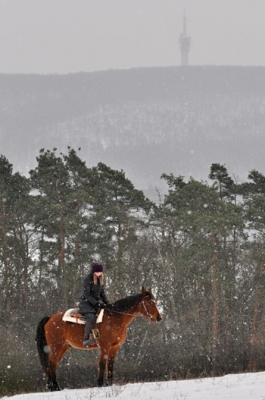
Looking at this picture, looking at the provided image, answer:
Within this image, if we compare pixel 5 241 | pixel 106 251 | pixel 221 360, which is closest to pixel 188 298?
pixel 106 251

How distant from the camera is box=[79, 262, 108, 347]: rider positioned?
1157 centimetres

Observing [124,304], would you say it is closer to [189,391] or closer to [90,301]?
[90,301]

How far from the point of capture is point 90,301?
37.9 ft

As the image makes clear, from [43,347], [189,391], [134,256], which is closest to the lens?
[189,391]

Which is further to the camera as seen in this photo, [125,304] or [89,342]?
[125,304]

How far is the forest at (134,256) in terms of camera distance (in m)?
30.3

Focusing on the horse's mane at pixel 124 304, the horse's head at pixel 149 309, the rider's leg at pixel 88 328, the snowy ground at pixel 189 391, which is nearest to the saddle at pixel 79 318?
the rider's leg at pixel 88 328

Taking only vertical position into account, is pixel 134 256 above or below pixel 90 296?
above

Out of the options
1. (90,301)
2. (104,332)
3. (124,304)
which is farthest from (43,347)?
(124,304)


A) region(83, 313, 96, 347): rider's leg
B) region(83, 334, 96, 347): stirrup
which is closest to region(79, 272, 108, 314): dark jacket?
region(83, 313, 96, 347): rider's leg

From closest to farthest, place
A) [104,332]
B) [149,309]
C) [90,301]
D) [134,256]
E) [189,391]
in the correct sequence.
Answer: [189,391], [90,301], [104,332], [149,309], [134,256]

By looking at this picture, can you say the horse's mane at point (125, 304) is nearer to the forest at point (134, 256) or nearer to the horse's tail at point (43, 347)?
the horse's tail at point (43, 347)

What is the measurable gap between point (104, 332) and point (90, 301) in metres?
0.76

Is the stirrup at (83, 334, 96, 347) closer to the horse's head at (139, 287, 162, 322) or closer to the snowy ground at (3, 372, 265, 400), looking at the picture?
the horse's head at (139, 287, 162, 322)
